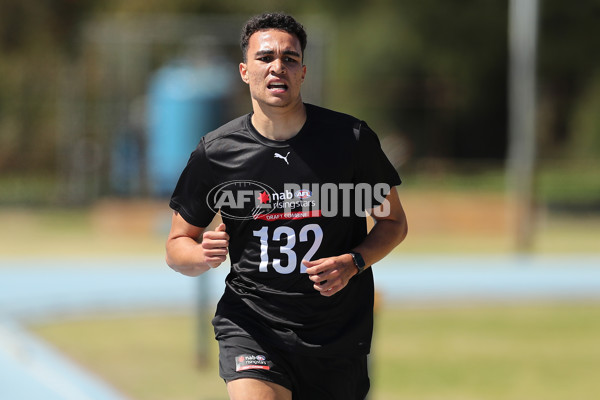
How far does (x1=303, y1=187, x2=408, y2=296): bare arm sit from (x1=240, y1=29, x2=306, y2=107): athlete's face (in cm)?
65

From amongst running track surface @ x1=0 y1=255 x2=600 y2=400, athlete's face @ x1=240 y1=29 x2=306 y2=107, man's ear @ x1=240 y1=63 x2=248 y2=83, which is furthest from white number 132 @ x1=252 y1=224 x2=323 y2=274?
running track surface @ x1=0 y1=255 x2=600 y2=400

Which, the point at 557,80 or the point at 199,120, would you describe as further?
the point at 557,80

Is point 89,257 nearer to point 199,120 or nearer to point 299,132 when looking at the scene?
point 199,120

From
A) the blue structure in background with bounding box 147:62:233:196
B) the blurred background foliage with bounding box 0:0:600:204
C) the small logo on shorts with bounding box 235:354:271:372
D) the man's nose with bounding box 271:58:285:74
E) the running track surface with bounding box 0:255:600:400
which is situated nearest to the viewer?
the man's nose with bounding box 271:58:285:74

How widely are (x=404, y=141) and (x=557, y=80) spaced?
6567 millimetres

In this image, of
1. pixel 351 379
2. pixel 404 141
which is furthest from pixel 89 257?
pixel 351 379

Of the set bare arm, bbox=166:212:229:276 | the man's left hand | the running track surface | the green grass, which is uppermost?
bare arm, bbox=166:212:229:276

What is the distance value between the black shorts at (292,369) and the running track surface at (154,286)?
5451 millimetres

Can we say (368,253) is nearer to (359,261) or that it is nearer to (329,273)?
(359,261)

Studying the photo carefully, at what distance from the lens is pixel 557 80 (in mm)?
35188

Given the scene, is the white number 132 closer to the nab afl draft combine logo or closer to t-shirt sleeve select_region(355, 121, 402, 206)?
the nab afl draft combine logo

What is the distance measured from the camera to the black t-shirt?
4.63 m

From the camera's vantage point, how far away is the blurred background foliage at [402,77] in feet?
105

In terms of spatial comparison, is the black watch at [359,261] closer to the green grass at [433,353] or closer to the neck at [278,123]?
the neck at [278,123]
